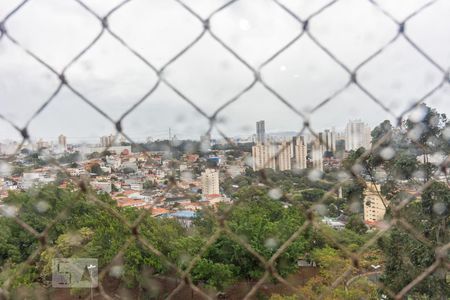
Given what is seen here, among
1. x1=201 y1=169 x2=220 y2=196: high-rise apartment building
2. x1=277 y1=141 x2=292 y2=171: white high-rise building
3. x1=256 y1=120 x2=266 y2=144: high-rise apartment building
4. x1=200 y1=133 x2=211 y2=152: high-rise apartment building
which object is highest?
x1=256 y1=120 x2=266 y2=144: high-rise apartment building

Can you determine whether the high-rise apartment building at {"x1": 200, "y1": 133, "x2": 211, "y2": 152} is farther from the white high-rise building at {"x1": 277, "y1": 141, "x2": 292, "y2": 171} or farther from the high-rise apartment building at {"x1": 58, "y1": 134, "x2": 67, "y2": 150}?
the high-rise apartment building at {"x1": 58, "y1": 134, "x2": 67, "y2": 150}

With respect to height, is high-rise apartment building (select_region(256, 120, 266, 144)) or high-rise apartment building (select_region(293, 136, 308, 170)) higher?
high-rise apartment building (select_region(256, 120, 266, 144))

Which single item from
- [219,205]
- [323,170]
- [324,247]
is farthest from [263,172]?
[324,247]

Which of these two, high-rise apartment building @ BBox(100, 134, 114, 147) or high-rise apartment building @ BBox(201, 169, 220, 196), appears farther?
high-rise apartment building @ BBox(201, 169, 220, 196)

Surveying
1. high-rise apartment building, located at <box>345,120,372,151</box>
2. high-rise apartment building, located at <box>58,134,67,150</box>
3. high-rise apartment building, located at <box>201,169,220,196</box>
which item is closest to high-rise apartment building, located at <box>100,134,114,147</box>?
high-rise apartment building, located at <box>58,134,67,150</box>

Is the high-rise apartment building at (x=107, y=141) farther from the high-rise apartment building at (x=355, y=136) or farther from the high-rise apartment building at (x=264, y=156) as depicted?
the high-rise apartment building at (x=355, y=136)
